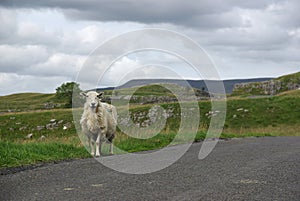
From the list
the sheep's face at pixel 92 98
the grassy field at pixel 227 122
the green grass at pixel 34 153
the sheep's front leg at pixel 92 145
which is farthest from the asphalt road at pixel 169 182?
the grassy field at pixel 227 122

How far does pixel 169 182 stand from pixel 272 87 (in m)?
101

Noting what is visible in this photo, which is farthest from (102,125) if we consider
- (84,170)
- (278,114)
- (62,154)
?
(278,114)

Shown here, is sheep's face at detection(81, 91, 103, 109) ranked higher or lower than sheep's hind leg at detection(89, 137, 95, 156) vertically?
higher

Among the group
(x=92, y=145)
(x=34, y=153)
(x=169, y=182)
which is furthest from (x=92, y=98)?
(x=169, y=182)

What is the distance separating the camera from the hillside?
105188 millimetres

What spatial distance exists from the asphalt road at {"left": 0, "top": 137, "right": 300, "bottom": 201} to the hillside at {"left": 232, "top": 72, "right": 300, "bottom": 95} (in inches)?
3753

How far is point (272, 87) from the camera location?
107 meters

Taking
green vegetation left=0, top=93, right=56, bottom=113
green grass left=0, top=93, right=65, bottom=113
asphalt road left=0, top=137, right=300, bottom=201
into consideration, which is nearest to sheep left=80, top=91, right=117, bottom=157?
asphalt road left=0, top=137, right=300, bottom=201

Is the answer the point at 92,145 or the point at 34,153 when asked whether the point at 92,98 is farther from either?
the point at 34,153

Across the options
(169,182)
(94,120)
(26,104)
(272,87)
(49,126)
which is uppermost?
(272,87)

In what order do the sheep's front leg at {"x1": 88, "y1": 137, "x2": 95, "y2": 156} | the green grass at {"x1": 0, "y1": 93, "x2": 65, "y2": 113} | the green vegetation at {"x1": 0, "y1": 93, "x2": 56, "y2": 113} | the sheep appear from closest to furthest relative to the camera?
the sheep's front leg at {"x1": 88, "y1": 137, "x2": 95, "y2": 156} < the sheep < the green grass at {"x1": 0, "y1": 93, "x2": 65, "y2": 113} < the green vegetation at {"x1": 0, "y1": 93, "x2": 56, "y2": 113}

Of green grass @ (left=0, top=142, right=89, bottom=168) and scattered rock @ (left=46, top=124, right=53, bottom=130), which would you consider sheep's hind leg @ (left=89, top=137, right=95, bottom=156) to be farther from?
scattered rock @ (left=46, top=124, right=53, bottom=130)

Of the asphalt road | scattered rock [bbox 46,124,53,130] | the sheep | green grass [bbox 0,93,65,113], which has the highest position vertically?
green grass [bbox 0,93,65,113]

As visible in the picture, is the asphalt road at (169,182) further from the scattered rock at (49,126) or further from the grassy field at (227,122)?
the scattered rock at (49,126)
